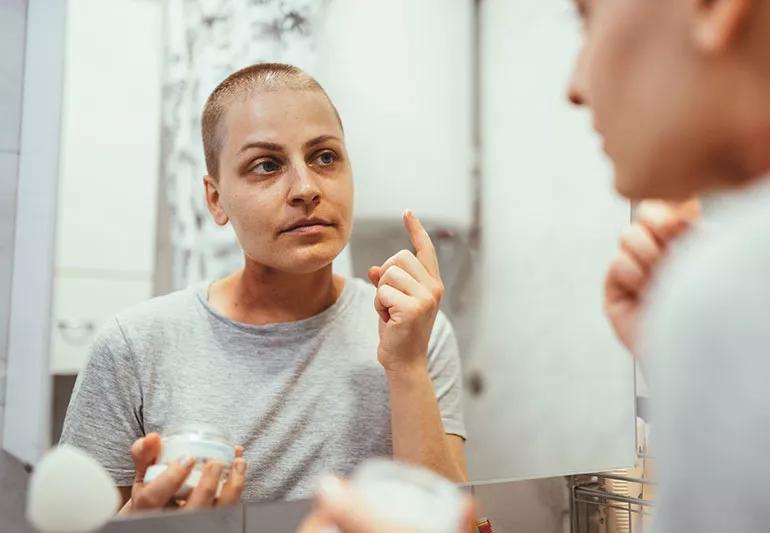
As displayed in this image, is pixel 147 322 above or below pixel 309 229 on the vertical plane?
below

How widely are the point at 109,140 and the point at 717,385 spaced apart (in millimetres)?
605

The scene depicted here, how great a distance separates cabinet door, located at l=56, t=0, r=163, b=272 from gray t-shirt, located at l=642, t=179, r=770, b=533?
0.55m

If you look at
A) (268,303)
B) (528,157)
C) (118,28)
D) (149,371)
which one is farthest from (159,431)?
(528,157)

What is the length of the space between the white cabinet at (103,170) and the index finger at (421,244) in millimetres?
309

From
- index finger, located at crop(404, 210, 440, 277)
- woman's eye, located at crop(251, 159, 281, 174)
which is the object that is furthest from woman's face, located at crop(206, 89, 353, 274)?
index finger, located at crop(404, 210, 440, 277)

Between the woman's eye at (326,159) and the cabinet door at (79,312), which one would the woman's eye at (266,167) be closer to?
the woman's eye at (326,159)

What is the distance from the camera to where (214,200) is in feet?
2.58

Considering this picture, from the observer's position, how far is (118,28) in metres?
0.73

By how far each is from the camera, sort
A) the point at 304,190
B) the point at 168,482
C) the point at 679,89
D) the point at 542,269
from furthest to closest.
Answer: the point at 542,269
the point at 304,190
the point at 168,482
the point at 679,89

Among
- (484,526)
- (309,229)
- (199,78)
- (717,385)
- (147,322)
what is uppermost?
(199,78)

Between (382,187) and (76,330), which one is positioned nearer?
(76,330)

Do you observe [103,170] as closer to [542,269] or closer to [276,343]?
[276,343]

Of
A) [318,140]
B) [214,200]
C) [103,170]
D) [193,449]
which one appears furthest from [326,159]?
[193,449]

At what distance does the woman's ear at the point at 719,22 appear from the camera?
0.38 meters
